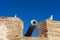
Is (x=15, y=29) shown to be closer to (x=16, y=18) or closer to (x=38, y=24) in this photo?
(x=16, y=18)

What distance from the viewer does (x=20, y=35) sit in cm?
1047

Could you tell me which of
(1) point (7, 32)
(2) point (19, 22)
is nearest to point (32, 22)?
(2) point (19, 22)

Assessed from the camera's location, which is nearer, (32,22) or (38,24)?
(32,22)

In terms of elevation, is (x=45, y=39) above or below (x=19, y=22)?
below

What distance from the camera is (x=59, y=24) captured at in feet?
36.4

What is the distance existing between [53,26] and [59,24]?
392mm

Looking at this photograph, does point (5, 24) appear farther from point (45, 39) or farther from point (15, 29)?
point (45, 39)

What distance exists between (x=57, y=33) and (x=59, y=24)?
59 centimetres

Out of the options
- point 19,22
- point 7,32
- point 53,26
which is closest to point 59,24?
point 53,26

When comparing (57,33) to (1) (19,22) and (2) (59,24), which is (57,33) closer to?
(2) (59,24)

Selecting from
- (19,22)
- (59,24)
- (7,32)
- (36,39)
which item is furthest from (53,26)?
(7,32)

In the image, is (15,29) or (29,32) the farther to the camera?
(29,32)

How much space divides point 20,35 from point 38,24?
59.4 inches

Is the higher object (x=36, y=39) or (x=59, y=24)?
(x=59, y=24)
